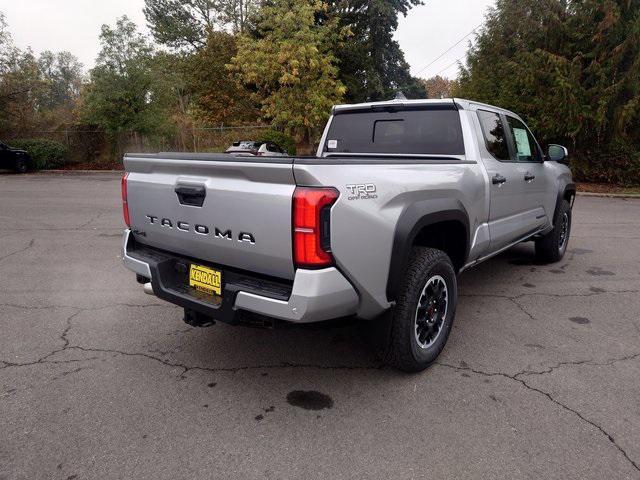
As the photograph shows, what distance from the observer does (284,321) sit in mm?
2459

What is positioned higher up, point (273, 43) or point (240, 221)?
point (273, 43)

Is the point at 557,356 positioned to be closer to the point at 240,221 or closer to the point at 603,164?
the point at 240,221

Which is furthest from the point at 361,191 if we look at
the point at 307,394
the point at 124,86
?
the point at 124,86

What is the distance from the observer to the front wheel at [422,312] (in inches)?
110

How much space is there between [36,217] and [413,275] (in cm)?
852

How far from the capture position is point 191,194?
267 cm

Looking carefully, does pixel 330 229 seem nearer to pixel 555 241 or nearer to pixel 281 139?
pixel 555 241

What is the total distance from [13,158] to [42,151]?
4.75 feet

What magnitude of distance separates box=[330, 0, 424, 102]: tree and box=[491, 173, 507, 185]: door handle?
24231 mm

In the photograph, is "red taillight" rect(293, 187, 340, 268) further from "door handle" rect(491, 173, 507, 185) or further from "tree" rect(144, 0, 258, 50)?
"tree" rect(144, 0, 258, 50)

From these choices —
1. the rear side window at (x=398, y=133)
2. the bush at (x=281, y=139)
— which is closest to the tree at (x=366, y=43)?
the bush at (x=281, y=139)

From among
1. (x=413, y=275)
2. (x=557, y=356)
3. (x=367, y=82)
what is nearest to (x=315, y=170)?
(x=413, y=275)

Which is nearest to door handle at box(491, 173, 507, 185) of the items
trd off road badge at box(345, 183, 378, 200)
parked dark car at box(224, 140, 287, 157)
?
trd off road badge at box(345, 183, 378, 200)

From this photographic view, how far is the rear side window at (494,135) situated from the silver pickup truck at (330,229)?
0.04 m
